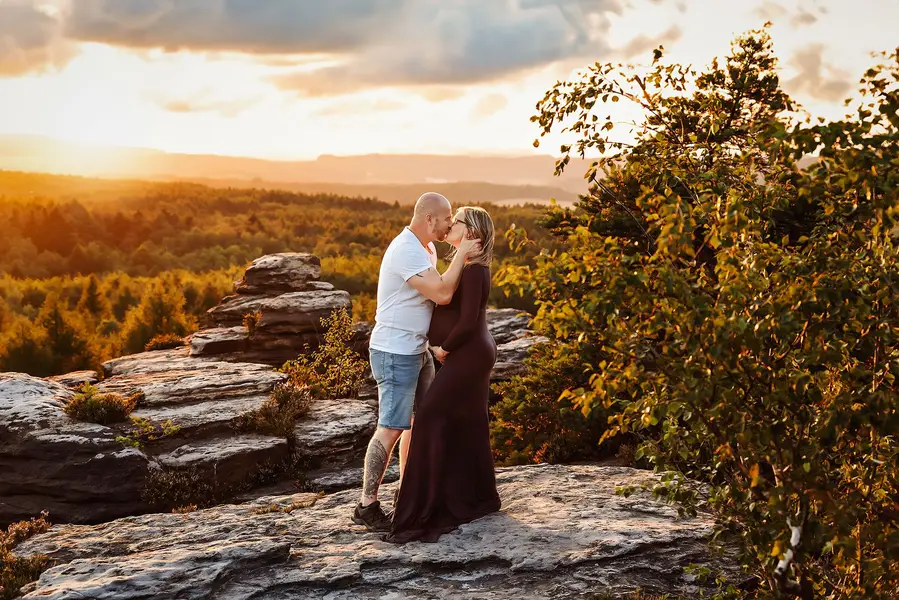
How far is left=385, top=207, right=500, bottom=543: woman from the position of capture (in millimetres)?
6742

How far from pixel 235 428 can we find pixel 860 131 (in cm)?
1012

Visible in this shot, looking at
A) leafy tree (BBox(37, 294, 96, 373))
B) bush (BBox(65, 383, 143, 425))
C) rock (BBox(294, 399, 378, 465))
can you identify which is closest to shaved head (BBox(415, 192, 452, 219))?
rock (BBox(294, 399, 378, 465))

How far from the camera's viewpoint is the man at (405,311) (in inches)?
263

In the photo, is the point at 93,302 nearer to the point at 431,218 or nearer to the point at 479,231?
the point at 431,218

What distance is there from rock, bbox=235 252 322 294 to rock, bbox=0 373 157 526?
30.9ft

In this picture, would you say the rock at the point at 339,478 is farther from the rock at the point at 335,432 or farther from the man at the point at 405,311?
the man at the point at 405,311

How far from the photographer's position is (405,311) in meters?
6.86

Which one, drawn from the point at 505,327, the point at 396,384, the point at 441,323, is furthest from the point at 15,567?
the point at 505,327

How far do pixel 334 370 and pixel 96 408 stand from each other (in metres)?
4.82

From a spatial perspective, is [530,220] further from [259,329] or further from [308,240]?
[259,329]

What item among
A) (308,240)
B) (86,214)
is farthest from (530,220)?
(86,214)

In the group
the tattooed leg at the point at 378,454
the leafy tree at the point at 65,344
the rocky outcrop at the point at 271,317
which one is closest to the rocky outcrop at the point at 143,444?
Answer: the rocky outcrop at the point at 271,317

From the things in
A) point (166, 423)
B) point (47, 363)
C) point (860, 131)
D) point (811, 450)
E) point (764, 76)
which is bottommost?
point (47, 363)

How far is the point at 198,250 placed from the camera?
54344 mm
